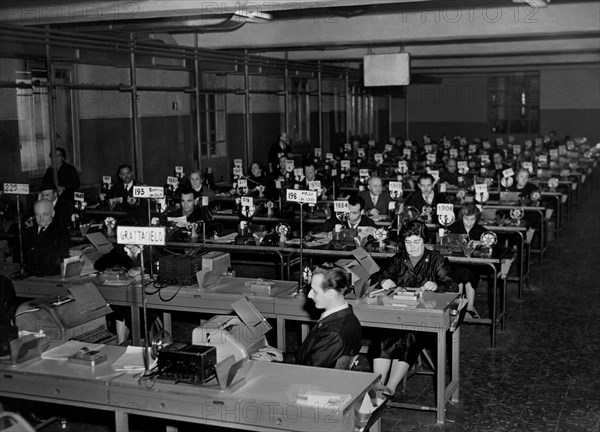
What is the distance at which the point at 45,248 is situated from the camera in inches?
273

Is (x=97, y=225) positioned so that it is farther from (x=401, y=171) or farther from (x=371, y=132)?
(x=371, y=132)

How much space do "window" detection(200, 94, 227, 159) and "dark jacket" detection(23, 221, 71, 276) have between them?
886 cm

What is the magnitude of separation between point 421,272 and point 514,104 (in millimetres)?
22976

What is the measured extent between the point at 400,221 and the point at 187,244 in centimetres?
224

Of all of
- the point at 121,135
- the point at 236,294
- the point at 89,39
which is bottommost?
the point at 236,294

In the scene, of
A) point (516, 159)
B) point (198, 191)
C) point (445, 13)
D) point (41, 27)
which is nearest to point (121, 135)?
point (198, 191)

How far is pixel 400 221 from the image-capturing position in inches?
325

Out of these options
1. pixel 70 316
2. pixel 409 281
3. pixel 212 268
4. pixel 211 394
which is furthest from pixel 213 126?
pixel 211 394

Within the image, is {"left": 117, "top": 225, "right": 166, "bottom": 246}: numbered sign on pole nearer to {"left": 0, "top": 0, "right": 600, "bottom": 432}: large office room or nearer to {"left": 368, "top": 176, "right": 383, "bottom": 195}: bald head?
{"left": 0, "top": 0, "right": 600, "bottom": 432}: large office room

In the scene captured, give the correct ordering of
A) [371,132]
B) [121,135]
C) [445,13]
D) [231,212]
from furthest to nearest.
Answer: [371,132]
[121,135]
[445,13]
[231,212]

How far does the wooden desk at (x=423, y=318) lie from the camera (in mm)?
5223

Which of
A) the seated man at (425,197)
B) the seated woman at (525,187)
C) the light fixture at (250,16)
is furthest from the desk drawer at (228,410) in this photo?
the seated woman at (525,187)

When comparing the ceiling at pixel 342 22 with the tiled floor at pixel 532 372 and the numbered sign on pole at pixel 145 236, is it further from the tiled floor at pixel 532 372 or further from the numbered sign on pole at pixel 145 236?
the numbered sign on pole at pixel 145 236

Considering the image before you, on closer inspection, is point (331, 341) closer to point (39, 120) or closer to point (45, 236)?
point (45, 236)
